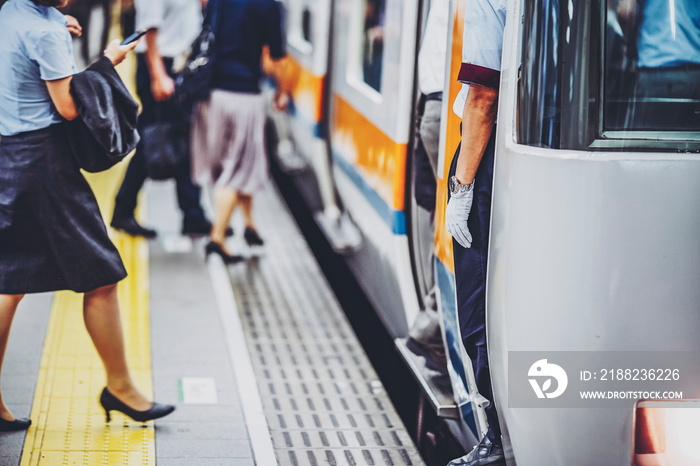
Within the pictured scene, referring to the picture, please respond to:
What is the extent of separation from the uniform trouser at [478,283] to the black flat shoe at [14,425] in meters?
1.72

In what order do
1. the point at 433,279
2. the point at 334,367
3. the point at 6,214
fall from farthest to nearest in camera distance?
the point at 334,367, the point at 433,279, the point at 6,214

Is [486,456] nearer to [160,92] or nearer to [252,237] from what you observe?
[252,237]

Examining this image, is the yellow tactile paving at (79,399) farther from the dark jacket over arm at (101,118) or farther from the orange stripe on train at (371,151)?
the orange stripe on train at (371,151)

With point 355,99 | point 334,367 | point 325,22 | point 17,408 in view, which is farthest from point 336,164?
point 17,408

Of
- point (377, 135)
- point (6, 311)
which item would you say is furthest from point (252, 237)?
point (6, 311)

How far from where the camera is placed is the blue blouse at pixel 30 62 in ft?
A: 10.6

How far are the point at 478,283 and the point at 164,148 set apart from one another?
3.53 metres

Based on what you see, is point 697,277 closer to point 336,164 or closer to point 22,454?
point 22,454

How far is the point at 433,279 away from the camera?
4.12m

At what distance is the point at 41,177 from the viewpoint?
334cm

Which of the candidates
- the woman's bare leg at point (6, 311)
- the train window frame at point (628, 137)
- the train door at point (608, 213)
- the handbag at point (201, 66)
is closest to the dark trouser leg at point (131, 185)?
the handbag at point (201, 66)

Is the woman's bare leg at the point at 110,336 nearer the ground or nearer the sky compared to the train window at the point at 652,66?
nearer the ground

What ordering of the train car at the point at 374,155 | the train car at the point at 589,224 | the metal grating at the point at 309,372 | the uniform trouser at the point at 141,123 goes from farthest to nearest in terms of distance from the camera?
the uniform trouser at the point at 141,123
the train car at the point at 374,155
the metal grating at the point at 309,372
the train car at the point at 589,224

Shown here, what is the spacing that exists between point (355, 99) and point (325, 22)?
48.0 inches
